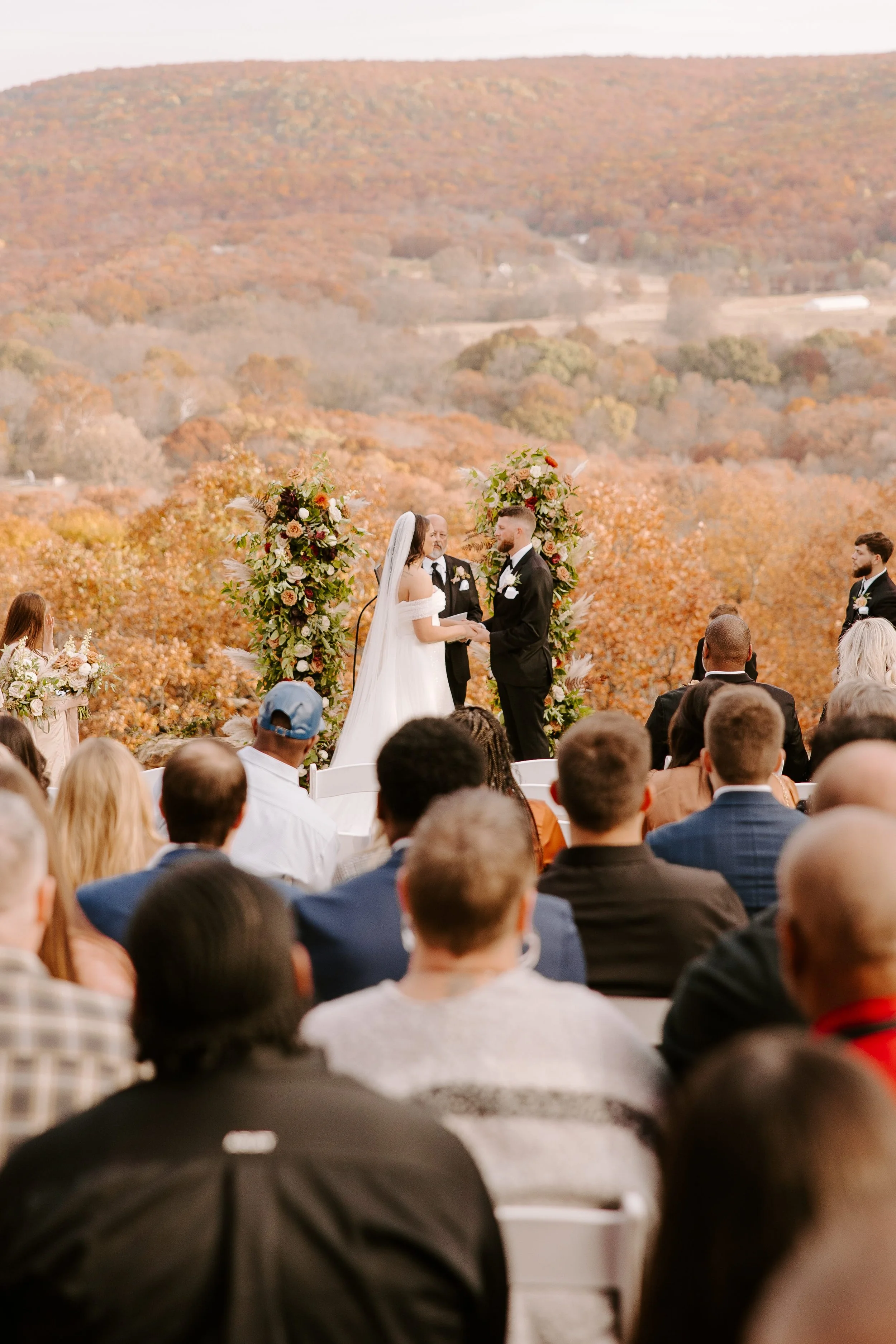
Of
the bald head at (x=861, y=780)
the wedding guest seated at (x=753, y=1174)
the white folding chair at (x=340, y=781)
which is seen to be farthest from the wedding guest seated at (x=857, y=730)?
the wedding guest seated at (x=753, y=1174)

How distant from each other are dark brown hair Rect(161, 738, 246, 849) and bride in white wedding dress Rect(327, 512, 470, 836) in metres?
4.39

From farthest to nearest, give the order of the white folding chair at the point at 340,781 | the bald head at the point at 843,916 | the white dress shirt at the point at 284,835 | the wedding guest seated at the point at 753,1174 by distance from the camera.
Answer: the white folding chair at the point at 340,781 < the white dress shirt at the point at 284,835 < the bald head at the point at 843,916 < the wedding guest seated at the point at 753,1174

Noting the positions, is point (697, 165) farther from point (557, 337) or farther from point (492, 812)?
point (492, 812)

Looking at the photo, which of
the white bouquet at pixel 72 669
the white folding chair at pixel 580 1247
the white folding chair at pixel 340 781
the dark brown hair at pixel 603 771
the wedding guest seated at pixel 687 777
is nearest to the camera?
the white folding chair at pixel 580 1247

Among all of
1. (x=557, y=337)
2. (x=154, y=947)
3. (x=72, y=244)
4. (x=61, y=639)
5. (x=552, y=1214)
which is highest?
(x=72, y=244)

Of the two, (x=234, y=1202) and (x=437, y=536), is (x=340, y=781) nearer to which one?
(x=437, y=536)

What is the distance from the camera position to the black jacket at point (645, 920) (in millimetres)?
2744

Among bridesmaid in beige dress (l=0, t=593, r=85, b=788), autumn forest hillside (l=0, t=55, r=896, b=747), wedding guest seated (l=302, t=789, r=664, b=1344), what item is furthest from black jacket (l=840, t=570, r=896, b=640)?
wedding guest seated (l=302, t=789, r=664, b=1344)

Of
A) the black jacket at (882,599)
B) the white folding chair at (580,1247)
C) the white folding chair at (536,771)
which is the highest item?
the black jacket at (882,599)

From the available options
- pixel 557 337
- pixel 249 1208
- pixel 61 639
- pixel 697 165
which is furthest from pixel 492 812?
pixel 697 165

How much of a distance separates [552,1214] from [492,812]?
69 cm

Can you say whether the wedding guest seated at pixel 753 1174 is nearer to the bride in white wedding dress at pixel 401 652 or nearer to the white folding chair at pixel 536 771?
the white folding chair at pixel 536 771

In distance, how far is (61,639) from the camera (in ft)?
52.6

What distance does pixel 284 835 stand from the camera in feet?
13.5
